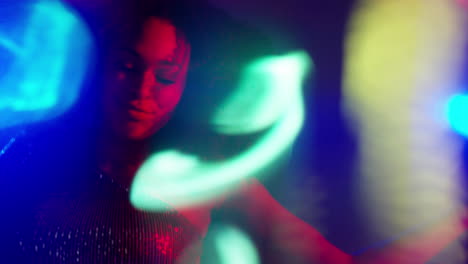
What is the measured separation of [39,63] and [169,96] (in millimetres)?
346

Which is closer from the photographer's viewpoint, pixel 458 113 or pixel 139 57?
pixel 139 57

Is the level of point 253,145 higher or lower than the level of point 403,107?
lower

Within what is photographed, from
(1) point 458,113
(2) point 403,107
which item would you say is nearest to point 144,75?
(2) point 403,107

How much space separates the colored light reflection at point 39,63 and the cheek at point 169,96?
244 millimetres

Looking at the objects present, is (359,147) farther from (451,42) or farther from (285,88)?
(451,42)

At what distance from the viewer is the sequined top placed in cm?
65

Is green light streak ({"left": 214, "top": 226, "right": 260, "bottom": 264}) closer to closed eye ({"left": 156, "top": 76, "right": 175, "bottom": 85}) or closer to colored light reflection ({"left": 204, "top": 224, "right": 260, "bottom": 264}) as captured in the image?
colored light reflection ({"left": 204, "top": 224, "right": 260, "bottom": 264})

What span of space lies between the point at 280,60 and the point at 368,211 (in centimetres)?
58

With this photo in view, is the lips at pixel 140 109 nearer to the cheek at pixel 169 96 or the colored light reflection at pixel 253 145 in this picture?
the cheek at pixel 169 96

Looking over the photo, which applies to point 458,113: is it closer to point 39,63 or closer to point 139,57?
point 139,57

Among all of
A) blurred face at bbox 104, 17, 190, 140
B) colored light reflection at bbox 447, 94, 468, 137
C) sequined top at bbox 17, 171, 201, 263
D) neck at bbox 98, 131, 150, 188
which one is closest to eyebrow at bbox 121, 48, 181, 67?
blurred face at bbox 104, 17, 190, 140

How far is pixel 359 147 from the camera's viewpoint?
1222 mm

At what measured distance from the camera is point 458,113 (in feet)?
3.85

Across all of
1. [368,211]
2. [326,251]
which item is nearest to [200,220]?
[326,251]
